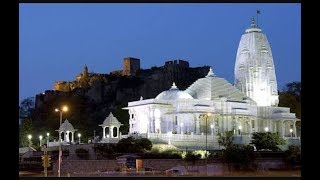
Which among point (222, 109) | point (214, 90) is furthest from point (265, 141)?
point (214, 90)

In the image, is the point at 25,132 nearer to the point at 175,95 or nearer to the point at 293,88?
the point at 175,95

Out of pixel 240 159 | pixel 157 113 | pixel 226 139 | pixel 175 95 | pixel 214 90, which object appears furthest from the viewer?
pixel 214 90

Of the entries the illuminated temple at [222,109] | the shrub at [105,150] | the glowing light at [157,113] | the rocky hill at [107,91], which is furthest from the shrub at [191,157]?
the rocky hill at [107,91]

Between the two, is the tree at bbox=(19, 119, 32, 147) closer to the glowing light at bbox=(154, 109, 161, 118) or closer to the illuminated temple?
the illuminated temple

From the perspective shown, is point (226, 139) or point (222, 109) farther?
point (222, 109)

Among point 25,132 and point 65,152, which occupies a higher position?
point 25,132

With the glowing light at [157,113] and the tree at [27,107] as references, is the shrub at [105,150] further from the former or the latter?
the tree at [27,107]

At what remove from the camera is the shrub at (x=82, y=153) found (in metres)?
25.1

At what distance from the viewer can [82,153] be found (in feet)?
83.0

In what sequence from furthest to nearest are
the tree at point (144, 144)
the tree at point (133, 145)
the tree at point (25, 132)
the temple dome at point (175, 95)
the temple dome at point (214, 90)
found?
the temple dome at point (214, 90)
the tree at point (25, 132)
the temple dome at point (175, 95)
the tree at point (144, 144)
the tree at point (133, 145)

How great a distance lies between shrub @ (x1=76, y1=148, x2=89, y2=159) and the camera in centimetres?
2512
